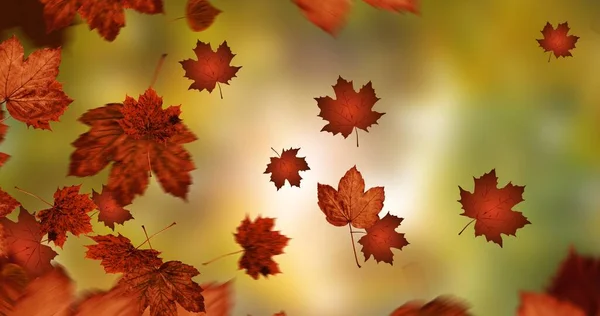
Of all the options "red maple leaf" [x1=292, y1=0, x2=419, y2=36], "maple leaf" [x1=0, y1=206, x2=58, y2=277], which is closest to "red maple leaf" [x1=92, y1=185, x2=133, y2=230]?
"maple leaf" [x1=0, y1=206, x2=58, y2=277]

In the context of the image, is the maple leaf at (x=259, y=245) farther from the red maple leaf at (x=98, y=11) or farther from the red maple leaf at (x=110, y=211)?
the red maple leaf at (x=98, y=11)

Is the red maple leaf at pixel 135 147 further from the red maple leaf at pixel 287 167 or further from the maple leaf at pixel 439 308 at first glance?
the maple leaf at pixel 439 308

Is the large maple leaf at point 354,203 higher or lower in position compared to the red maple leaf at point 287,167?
lower

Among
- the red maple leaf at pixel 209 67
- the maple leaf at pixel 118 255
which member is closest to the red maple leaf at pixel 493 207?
the red maple leaf at pixel 209 67

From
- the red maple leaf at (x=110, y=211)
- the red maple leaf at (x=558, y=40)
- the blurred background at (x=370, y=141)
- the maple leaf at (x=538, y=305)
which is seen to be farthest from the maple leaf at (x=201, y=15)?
the maple leaf at (x=538, y=305)

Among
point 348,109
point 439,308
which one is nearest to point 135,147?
point 348,109

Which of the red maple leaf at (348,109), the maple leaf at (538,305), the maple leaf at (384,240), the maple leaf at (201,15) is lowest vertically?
the maple leaf at (538,305)

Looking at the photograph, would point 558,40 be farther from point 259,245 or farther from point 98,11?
point 98,11

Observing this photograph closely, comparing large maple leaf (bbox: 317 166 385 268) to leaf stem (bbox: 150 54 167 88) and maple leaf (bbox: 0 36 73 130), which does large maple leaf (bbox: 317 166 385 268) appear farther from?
maple leaf (bbox: 0 36 73 130)
